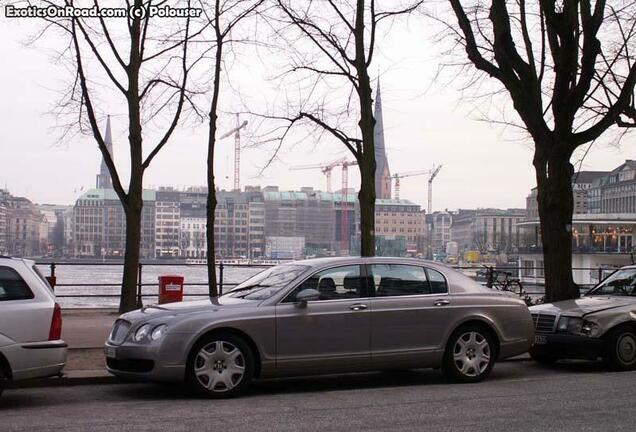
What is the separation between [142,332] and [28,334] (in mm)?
1193

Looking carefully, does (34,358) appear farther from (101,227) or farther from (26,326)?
(101,227)

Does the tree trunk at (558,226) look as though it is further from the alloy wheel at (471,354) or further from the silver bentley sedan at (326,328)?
the alloy wheel at (471,354)

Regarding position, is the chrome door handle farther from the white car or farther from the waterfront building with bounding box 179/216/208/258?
the waterfront building with bounding box 179/216/208/258

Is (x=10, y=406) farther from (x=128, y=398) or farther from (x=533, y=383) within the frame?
(x=533, y=383)

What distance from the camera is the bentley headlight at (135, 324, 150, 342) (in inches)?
341

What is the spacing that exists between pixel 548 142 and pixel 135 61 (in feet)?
26.4

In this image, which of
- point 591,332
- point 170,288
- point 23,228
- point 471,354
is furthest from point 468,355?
point 23,228

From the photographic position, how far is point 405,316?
31.7 feet

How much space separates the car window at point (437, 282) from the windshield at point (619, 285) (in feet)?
11.4

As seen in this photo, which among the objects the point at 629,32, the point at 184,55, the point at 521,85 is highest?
the point at 629,32

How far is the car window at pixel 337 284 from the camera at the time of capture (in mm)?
9359

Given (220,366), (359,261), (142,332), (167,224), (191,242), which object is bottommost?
(220,366)

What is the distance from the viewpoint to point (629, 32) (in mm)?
21031

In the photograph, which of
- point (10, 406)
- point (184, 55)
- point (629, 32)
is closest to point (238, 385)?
point (10, 406)
